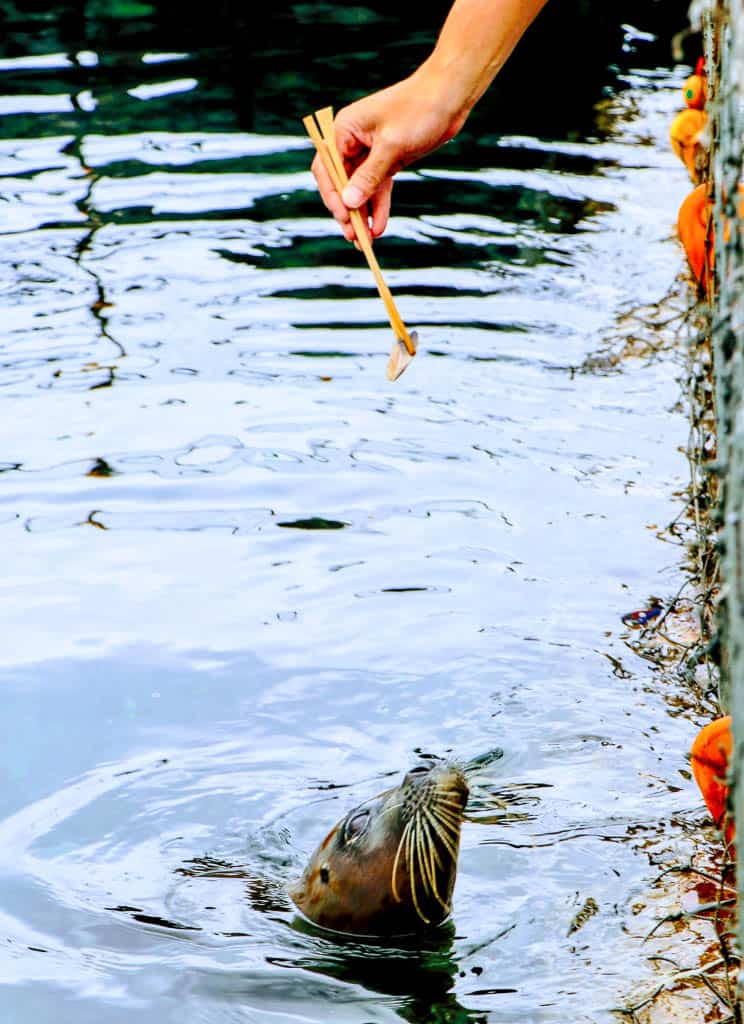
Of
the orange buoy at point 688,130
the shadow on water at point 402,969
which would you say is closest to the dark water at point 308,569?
the shadow on water at point 402,969

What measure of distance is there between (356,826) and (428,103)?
1926 millimetres

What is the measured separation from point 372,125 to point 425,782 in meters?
1.74

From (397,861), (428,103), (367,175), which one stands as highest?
(428,103)

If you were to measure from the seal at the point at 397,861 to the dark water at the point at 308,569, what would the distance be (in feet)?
0.31

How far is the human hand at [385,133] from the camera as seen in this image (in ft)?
12.9

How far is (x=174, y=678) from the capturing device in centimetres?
594

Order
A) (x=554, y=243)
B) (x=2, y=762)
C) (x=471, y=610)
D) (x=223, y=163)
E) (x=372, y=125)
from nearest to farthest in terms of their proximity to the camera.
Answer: (x=372, y=125)
(x=2, y=762)
(x=471, y=610)
(x=554, y=243)
(x=223, y=163)

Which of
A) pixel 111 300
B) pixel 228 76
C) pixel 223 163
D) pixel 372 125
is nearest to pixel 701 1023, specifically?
pixel 372 125

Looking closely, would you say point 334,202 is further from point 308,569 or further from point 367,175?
point 308,569

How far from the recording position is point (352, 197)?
3916 mm

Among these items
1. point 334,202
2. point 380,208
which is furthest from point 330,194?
point 380,208

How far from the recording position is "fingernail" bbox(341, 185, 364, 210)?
3.91m

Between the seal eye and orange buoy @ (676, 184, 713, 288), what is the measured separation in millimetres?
1768

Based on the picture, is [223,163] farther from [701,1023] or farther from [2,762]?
[701,1023]
